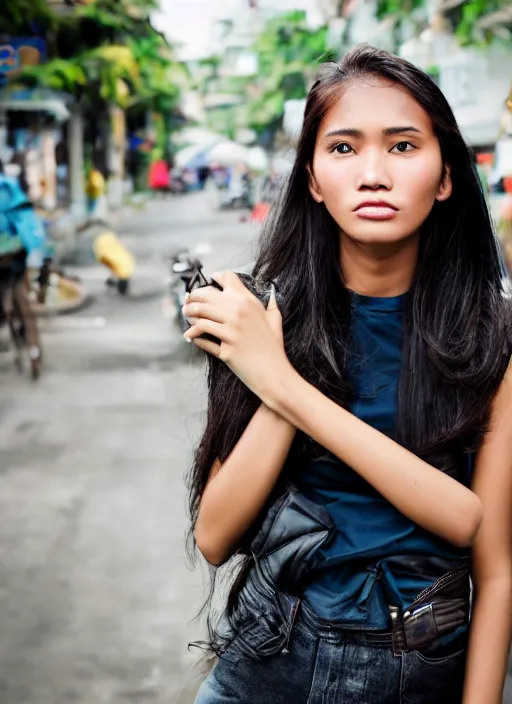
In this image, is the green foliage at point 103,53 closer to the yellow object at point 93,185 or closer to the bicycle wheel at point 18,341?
the yellow object at point 93,185

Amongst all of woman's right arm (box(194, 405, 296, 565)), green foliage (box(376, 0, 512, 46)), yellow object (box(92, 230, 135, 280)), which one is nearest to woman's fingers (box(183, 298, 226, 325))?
woman's right arm (box(194, 405, 296, 565))

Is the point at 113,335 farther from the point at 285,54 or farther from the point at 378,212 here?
the point at 285,54

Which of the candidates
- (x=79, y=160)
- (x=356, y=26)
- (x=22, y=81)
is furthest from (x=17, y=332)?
(x=79, y=160)

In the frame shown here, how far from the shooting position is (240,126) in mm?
45594

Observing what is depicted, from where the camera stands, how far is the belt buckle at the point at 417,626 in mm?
1264

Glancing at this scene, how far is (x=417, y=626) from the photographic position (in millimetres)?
1266

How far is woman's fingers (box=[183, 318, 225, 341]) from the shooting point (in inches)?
50.6

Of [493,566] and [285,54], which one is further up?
[493,566]

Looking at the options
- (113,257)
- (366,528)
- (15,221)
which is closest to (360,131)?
(366,528)

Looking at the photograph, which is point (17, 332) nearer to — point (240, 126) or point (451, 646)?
point (451, 646)

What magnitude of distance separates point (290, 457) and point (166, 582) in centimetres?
292

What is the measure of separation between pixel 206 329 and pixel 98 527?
3596mm

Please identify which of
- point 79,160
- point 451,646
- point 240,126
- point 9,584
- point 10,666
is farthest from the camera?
point 240,126

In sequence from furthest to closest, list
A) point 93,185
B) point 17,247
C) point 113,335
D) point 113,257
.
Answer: point 93,185, point 113,257, point 113,335, point 17,247
